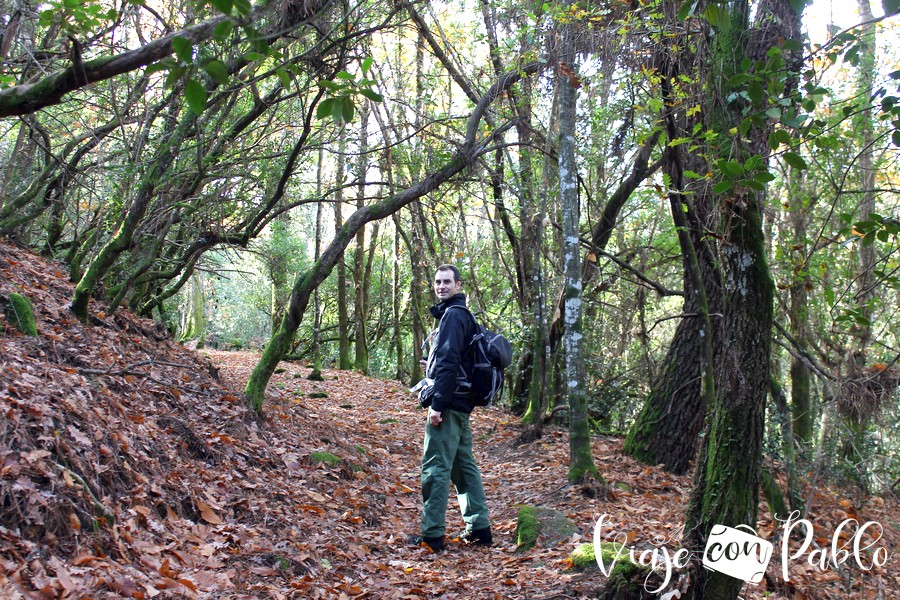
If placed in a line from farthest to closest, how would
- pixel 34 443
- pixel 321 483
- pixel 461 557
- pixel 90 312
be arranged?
pixel 90 312
pixel 321 483
pixel 461 557
pixel 34 443

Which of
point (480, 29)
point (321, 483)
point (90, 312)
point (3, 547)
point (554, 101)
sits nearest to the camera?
point (3, 547)

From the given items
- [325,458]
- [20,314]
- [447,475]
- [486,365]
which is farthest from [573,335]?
[20,314]

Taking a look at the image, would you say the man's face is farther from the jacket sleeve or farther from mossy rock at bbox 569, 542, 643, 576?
mossy rock at bbox 569, 542, 643, 576

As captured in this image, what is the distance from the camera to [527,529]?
5.75m

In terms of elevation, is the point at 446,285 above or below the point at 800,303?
below

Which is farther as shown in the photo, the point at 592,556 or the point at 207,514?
the point at 207,514

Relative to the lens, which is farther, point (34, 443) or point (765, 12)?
point (765, 12)

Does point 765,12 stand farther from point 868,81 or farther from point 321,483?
point 868,81

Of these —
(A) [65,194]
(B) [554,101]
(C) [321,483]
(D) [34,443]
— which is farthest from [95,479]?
(B) [554,101]

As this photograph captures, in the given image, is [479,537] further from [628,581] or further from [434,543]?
[628,581]

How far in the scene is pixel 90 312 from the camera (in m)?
8.30

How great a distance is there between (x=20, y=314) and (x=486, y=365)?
14.7ft

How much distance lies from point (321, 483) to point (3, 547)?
3724 mm

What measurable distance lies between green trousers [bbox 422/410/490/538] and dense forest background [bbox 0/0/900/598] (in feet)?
5.72
